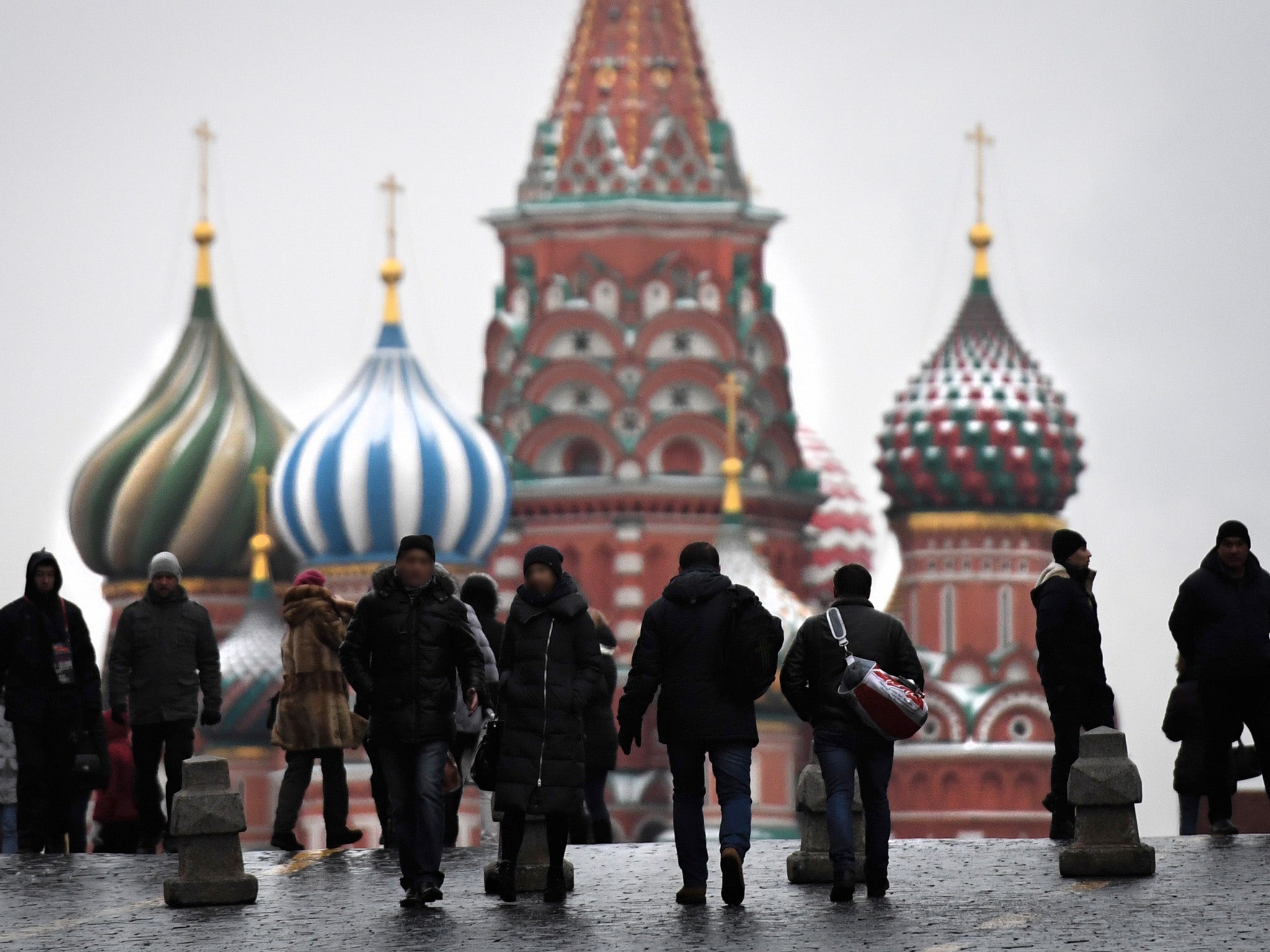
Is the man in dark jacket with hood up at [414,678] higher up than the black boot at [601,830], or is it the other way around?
the man in dark jacket with hood up at [414,678]

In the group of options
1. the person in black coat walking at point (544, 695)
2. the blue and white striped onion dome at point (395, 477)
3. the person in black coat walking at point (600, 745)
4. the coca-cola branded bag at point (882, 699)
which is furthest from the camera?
the blue and white striped onion dome at point (395, 477)

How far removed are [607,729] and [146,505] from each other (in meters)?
48.7

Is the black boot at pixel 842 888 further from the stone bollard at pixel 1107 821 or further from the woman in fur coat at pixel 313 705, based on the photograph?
the woman in fur coat at pixel 313 705

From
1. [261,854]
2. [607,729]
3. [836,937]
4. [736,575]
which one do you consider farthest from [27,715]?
[736,575]

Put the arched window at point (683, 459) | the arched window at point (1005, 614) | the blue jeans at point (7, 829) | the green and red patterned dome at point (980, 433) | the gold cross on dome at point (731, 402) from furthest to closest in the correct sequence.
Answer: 1. the green and red patterned dome at point (980, 433)
2. the arched window at point (1005, 614)
3. the arched window at point (683, 459)
4. the gold cross on dome at point (731, 402)
5. the blue jeans at point (7, 829)

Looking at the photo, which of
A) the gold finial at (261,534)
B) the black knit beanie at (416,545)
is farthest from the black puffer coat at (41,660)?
the gold finial at (261,534)

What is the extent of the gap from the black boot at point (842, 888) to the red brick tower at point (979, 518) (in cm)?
5187

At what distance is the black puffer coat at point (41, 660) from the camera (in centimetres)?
1995

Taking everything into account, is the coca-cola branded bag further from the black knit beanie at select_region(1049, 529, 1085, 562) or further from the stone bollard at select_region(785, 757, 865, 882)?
the black knit beanie at select_region(1049, 529, 1085, 562)

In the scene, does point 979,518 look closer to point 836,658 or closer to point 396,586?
point 836,658

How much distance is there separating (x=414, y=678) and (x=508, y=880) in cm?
91

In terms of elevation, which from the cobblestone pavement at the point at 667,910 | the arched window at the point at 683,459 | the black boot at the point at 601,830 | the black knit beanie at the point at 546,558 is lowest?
the cobblestone pavement at the point at 667,910

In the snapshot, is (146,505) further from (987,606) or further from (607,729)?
(607,729)

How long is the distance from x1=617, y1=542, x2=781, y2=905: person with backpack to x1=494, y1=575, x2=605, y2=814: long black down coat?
0.77 ft
